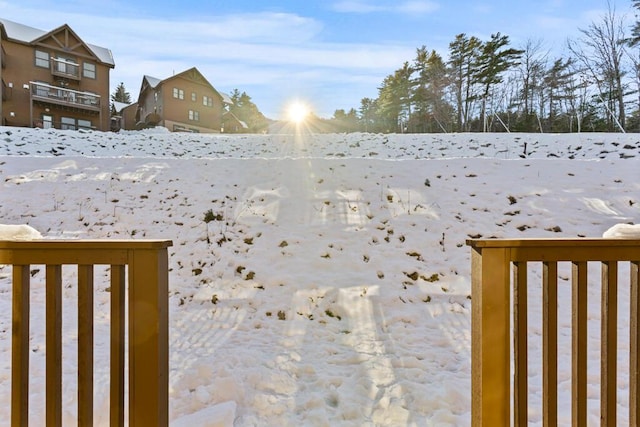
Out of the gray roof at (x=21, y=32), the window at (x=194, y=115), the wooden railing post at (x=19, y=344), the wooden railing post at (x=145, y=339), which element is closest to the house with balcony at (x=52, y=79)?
the gray roof at (x=21, y=32)

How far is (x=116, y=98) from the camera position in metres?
47.7

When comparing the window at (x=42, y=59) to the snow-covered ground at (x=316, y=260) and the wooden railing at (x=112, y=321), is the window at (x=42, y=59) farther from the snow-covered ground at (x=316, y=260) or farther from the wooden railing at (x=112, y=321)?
the wooden railing at (x=112, y=321)

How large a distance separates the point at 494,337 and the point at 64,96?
24.8 metres

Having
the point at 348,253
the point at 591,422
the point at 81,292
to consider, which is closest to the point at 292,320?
the point at 348,253

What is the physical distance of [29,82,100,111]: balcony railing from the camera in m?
18.4

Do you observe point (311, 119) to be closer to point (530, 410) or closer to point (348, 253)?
point (348, 253)

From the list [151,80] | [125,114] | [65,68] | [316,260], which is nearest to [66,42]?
[65,68]

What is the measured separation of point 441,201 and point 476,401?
15.3ft

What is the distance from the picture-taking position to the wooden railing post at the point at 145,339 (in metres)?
1.60

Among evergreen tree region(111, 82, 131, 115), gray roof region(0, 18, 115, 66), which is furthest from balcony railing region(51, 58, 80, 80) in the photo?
evergreen tree region(111, 82, 131, 115)

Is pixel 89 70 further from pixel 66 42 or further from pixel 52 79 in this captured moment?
pixel 52 79

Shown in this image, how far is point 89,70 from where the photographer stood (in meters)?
Answer: 21.2

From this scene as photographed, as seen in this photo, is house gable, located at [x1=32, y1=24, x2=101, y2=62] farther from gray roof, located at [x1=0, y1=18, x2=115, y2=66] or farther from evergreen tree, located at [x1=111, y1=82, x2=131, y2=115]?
evergreen tree, located at [x1=111, y1=82, x2=131, y2=115]

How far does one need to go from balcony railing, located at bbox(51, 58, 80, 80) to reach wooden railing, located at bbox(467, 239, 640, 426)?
2574 centimetres
